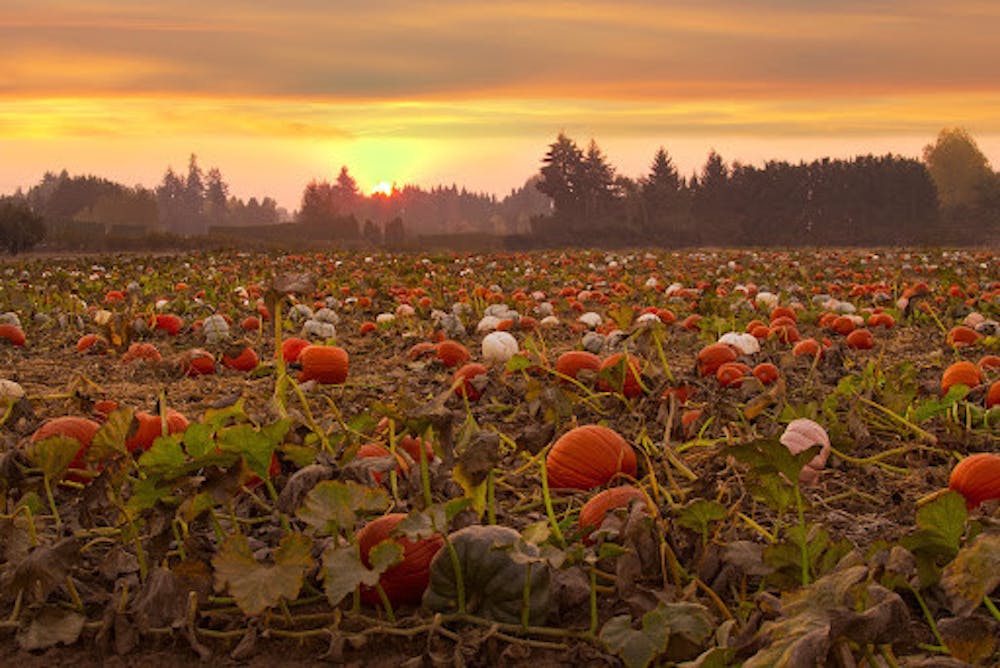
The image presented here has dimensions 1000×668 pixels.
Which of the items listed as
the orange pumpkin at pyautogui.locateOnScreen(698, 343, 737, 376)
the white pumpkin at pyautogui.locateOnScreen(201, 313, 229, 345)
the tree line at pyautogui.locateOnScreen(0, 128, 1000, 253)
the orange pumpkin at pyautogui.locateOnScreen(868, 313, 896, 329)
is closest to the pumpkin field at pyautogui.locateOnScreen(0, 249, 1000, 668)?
the orange pumpkin at pyautogui.locateOnScreen(698, 343, 737, 376)

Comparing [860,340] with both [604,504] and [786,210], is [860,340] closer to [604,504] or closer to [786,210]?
[604,504]

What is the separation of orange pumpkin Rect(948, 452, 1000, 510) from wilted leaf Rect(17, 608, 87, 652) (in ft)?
8.18

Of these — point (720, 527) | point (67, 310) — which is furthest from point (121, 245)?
point (720, 527)

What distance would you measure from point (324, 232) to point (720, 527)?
5517 cm

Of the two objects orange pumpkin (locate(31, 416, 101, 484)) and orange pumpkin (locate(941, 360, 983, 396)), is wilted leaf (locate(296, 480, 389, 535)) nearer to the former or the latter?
orange pumpkin (locate(31, 416, 101, 484))

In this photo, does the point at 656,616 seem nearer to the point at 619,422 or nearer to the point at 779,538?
the point at 779,538

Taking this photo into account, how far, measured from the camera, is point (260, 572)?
2.20m

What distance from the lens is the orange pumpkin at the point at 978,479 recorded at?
9.37 ft

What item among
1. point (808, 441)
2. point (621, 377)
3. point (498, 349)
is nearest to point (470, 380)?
point (621, 377)

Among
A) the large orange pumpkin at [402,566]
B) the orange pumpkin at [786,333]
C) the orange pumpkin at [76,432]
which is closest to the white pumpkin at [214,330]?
the orange pumpkin at [76,432]

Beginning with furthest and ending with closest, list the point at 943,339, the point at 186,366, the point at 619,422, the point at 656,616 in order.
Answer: the point at 943,339
the point at 186,366
the point at 619,422
the point at 656,616

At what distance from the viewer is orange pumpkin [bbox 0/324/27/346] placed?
7414mm

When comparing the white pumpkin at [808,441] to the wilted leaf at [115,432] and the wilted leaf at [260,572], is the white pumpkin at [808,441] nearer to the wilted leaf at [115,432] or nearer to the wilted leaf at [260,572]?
the wilted leaf at [260,572]

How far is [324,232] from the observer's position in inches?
2213
